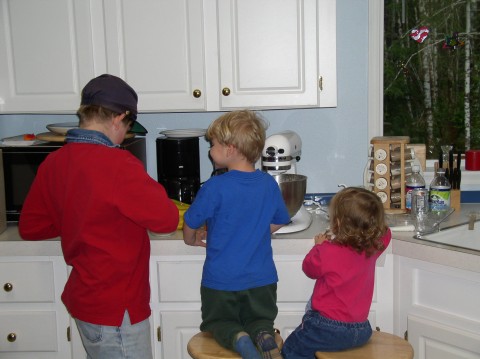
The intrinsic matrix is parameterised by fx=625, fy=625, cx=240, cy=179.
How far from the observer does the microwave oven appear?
8.11ft

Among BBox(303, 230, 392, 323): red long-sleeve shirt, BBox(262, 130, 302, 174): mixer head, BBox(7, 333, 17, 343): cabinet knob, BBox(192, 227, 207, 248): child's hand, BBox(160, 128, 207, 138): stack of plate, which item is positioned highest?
BBox(160, 128, 207, 138): stack of plate

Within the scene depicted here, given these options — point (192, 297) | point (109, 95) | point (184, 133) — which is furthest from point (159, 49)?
point (192, 297)

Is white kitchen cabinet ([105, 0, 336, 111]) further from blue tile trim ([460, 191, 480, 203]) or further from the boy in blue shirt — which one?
blue tile trim ([460, 191, 480, 203])

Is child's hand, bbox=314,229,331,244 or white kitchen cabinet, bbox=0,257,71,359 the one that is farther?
white kitchen cabinet, bbox=0,257,71,359

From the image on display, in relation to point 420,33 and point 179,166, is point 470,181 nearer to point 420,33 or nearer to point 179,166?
point 420,33

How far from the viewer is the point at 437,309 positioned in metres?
2.14

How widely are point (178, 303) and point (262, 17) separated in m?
1.16

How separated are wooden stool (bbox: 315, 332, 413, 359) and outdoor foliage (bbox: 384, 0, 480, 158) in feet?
4.22

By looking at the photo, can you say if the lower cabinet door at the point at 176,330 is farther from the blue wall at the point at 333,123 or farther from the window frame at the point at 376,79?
the window frame at the point at 376,79

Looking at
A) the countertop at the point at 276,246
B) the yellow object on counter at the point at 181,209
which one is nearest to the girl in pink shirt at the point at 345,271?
the countertop at the point at 276,246

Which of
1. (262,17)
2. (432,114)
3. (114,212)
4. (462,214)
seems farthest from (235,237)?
(432,114)

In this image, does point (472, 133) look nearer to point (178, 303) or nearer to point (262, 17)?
point (262, 17)

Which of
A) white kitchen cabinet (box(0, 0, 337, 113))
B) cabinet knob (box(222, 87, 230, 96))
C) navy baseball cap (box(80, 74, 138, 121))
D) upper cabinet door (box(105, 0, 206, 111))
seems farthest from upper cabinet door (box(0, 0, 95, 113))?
navy baseball cap (box(80, 74, 138, 121))

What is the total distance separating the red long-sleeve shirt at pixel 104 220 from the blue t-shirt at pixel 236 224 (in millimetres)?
175
